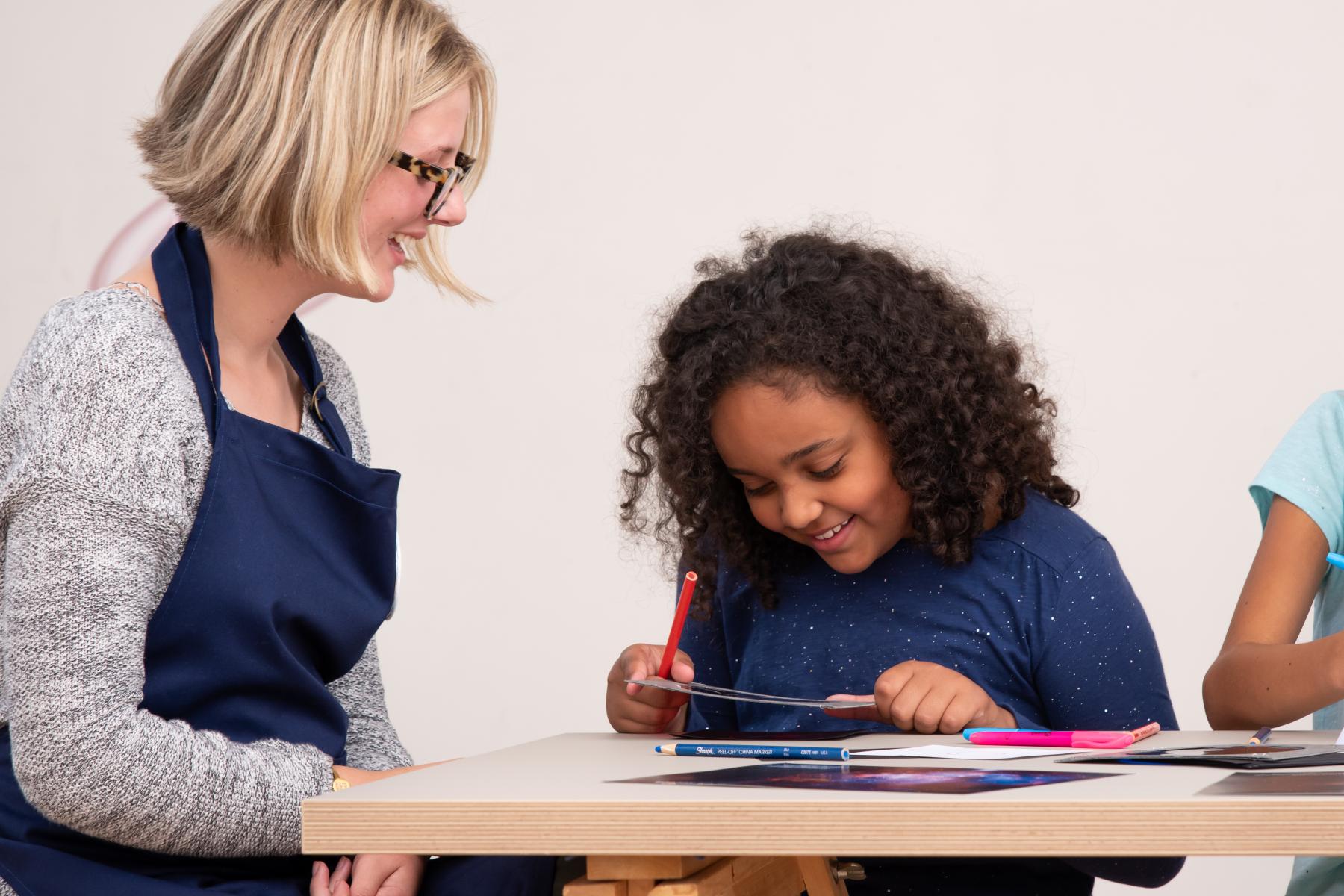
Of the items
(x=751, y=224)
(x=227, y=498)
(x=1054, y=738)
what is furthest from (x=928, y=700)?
(x=751, y=224)

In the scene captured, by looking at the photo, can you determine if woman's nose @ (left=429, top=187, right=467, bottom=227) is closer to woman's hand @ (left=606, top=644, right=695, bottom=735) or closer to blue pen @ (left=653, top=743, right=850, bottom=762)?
woman's hand @ (left=606, top=644, right=695, bottom=735)

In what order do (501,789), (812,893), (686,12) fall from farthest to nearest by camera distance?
(686,12) < (812,893) < (501,789)

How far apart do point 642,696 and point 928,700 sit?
30 centimetres

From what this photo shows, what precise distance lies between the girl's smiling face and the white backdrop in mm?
902

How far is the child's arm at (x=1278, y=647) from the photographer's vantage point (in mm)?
1123

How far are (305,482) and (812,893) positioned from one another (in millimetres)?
570

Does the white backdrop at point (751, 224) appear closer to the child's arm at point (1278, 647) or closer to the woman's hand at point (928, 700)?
the child's arm at point (1278, 647)

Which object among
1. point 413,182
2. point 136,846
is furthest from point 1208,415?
point 136,846

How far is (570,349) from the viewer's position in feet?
8.08

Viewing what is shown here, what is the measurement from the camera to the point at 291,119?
1.20 metres

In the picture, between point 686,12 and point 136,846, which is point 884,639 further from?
point 686,12

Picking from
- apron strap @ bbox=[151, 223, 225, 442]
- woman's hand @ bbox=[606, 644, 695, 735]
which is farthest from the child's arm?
apron strap @ bbox=[151, 223, 225, 442]

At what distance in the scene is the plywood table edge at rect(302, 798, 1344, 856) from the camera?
0.68 meters

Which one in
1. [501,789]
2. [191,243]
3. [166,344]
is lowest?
[501,789]
